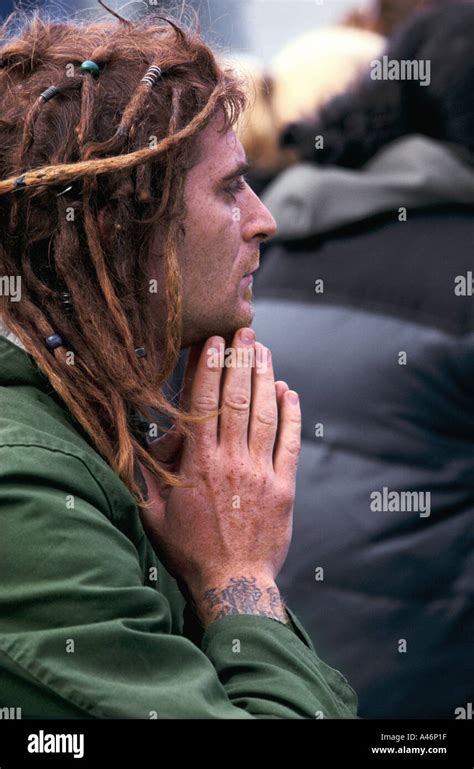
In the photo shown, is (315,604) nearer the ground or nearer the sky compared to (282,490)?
nearer the ground

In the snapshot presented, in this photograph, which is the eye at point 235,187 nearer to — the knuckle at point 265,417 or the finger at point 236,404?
the finger at point 236,404

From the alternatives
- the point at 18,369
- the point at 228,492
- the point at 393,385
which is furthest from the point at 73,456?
the point at 393,385

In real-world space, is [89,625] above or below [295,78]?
below

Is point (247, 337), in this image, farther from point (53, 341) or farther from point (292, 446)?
point (53, 341)

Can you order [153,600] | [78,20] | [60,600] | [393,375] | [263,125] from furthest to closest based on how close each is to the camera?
[263,125], [393,375], [78,20], [153,600], [60,600]

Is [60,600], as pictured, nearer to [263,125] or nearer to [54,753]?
[54,753]

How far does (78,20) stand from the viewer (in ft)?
8.85

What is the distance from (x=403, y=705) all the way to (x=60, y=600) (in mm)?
2131

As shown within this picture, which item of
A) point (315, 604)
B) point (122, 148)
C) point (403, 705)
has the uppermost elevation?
point (122, 148)

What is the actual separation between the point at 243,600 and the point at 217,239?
708mm

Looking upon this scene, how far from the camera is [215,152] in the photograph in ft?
7.92

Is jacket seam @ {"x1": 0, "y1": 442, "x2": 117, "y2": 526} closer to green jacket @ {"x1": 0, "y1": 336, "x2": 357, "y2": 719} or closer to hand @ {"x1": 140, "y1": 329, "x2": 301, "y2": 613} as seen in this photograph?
green jacket @ {"x1": 0, "y1": 336, "x2": 357, "y2": 719}

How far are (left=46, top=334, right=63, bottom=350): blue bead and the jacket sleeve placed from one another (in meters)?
0.27

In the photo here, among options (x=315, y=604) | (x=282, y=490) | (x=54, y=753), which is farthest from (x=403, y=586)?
(x=54, y=753)
